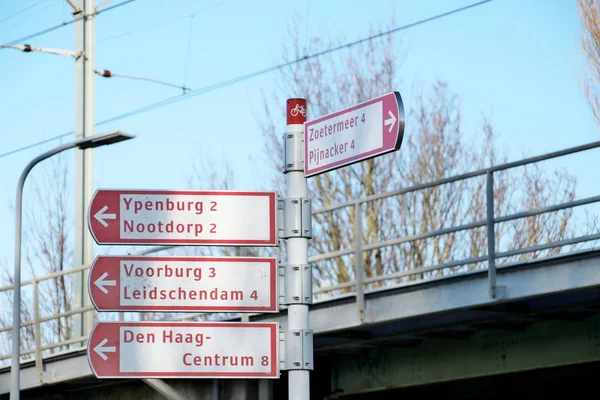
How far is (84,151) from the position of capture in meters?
21.3

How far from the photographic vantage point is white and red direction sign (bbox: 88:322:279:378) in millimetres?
6492

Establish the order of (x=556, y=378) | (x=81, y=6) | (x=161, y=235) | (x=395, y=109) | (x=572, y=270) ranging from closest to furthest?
(x=395, y=109) < (x=161, y=235) < (x=572, y=270) < (x=556, y=378) < (x=81, y=6)

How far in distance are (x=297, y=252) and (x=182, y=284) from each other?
69 centimetres

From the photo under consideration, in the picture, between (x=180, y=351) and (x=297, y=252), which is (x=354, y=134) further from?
(x=180, y=351)

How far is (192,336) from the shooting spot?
6574 millimetres

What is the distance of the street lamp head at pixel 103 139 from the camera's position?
16.0 metres

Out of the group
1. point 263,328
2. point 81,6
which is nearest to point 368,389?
point 263,328

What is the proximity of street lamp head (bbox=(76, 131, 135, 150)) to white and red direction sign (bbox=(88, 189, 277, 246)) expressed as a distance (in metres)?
9.27

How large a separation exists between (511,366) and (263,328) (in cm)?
690

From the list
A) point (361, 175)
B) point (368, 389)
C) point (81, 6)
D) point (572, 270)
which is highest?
point (81, 6)

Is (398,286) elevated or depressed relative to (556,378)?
elevated

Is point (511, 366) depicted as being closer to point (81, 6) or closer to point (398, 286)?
point (398, 286)

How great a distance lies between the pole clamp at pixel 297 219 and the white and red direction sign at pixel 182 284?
195 mm

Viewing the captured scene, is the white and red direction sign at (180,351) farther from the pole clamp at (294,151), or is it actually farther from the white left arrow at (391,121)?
the white left arrow at (391,121)
